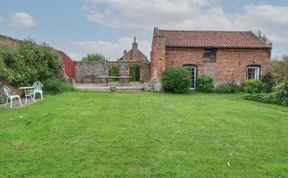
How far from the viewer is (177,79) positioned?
20828 mm

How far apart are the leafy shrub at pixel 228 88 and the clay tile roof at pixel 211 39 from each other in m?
2.72

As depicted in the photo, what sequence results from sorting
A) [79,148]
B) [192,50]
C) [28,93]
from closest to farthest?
1. [79,148]
2. [28,93]
3. [192,50]

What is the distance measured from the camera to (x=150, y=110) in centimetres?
1223

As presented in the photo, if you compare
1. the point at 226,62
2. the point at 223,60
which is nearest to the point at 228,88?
the point at 226,62

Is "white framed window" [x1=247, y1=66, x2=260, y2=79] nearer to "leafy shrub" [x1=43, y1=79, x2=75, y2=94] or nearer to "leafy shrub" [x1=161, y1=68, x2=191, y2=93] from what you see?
"leafy shrub" [x1=161, y1=68, x2=191, y2=93]

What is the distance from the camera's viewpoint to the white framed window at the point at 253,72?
24.0 meters

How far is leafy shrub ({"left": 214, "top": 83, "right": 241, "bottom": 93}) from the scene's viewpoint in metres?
22.7

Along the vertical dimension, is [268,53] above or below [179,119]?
above

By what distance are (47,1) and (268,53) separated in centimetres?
1584

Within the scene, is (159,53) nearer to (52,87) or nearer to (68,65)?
(52,87)

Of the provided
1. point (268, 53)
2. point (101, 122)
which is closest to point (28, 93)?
point (101, 122)

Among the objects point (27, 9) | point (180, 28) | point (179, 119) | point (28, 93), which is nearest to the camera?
point (179, 119)

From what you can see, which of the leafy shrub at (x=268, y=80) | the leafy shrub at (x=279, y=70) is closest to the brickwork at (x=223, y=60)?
the leafy shrub at (x=268, y=80)

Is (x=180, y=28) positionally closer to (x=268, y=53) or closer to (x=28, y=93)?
(x=268, y=53)
